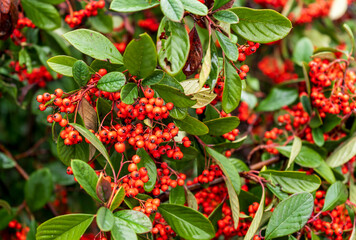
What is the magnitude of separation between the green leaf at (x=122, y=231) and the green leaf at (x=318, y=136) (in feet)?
3.28

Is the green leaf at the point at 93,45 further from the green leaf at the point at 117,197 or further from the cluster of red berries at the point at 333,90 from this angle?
the cluster of red berries at the point at 333,90

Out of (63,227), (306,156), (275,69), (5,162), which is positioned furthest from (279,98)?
(5,162)

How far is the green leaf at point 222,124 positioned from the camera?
4.00 ft

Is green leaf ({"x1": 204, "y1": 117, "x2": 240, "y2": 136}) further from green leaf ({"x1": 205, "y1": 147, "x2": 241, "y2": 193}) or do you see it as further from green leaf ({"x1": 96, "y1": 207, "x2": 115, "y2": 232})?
green leaf ({"x1": 96, "y1": 207, "x2": 115, "y2": 232})

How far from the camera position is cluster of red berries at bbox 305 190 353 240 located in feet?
4.57

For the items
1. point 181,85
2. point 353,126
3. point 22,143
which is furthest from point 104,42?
point 22,143

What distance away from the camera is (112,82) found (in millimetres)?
1018

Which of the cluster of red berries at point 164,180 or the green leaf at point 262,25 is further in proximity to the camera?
the cluster of red berries at point 164,180

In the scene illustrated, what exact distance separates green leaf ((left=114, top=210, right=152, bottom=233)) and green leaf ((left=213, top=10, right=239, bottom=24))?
2.09 feet

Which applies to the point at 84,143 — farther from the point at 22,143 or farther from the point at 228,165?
the point at 22,143

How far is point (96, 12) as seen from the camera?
1.76 meters

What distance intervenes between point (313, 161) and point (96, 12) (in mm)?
1282

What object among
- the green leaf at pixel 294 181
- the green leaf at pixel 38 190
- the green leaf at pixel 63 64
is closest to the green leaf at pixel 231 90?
the green leaf at pixel 294 181

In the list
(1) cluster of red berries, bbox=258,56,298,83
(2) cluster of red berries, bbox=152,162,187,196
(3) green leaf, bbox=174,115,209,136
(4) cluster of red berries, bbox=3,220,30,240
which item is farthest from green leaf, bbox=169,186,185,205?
(1) cluster of red berries, bbox=258,56,298,83
